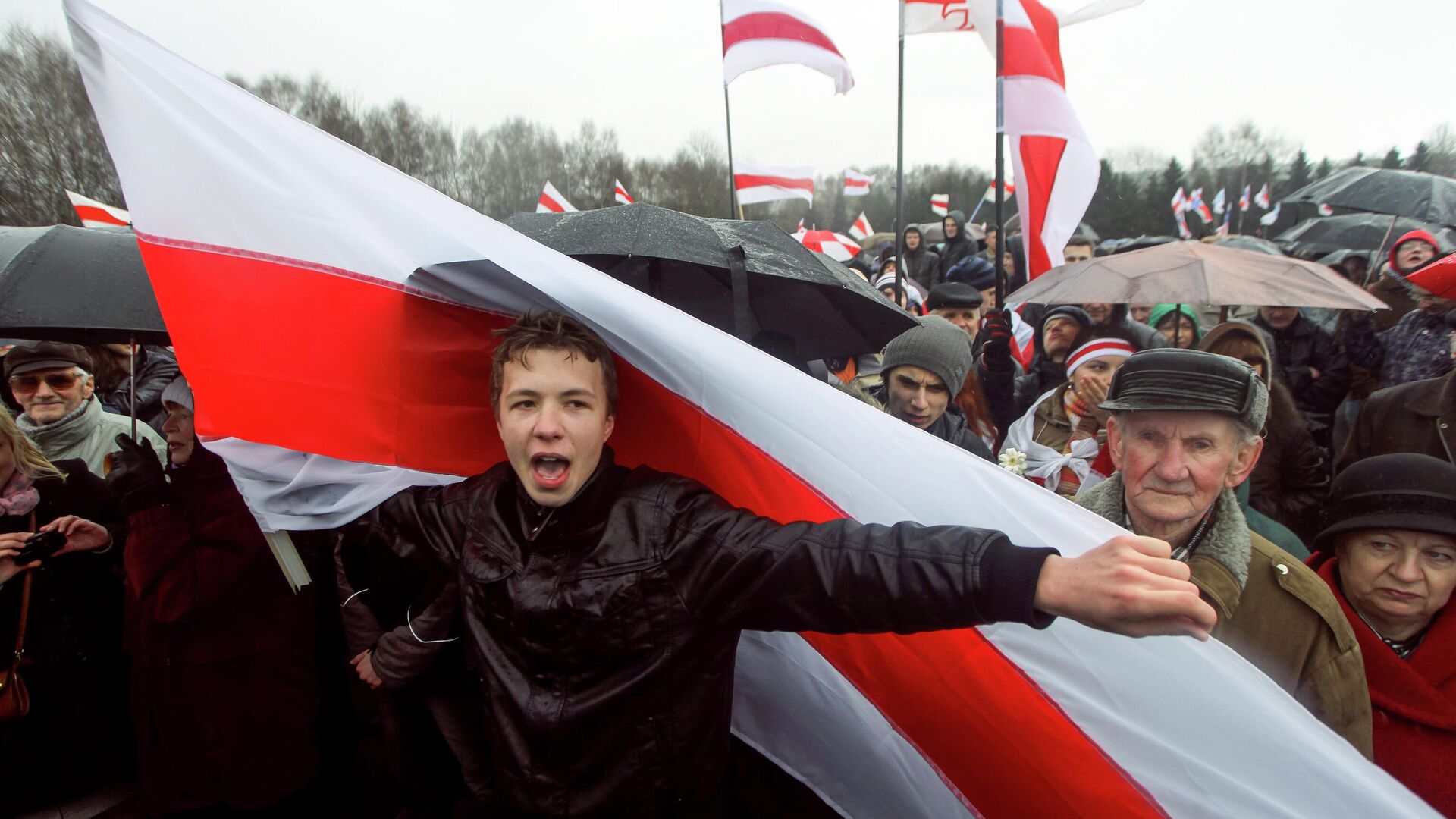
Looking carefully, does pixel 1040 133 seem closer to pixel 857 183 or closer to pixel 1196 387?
pixel 1196 387

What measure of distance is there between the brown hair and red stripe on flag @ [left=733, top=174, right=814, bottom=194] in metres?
9.05

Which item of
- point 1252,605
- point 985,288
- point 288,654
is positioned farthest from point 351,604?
point 985,288

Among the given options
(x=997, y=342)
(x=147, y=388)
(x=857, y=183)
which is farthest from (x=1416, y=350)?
(x=857, y=183)

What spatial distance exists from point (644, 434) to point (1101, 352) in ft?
7.73

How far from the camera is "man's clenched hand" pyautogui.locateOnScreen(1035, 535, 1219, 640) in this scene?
3.47ft

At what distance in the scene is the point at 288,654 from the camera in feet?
9.39

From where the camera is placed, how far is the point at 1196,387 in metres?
1.82

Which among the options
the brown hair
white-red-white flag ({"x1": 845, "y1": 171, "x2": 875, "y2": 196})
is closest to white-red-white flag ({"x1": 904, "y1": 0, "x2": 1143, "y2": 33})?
the brown hair

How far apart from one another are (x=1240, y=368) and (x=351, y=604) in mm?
2506

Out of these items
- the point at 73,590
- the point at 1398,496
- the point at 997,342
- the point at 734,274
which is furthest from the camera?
the point at 997,342

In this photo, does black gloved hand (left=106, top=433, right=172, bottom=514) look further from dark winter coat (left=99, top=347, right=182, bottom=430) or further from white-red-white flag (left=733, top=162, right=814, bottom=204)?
white-red-white flag (left=733, top=162, right=814, bottom=204)

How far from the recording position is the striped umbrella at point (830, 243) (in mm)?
11727

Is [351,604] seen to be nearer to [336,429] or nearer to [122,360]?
[336,429]

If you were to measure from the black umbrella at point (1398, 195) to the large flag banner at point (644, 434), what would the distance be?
6.72 metres
